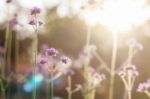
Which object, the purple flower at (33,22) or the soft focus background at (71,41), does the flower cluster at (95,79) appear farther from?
the soft focus background at (71,41)

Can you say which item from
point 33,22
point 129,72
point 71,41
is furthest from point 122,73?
point 71,41

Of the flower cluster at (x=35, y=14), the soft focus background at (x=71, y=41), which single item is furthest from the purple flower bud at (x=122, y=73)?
the soft focus background at (x=71, y=41)

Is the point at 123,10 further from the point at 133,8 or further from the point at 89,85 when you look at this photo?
the point at 89,85

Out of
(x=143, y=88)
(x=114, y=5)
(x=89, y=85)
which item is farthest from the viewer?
(x=114, y=5)

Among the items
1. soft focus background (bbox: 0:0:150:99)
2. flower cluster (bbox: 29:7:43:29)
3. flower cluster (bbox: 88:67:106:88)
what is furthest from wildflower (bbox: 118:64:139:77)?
soft focus background (bbox: 0:0:150:99)

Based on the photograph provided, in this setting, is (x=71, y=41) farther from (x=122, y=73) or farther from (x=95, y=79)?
(x=122, y=73)

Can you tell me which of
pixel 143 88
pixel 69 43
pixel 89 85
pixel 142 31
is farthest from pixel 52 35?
pixel 143 88

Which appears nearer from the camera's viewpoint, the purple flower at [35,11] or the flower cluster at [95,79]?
the purple flower at [35,11]

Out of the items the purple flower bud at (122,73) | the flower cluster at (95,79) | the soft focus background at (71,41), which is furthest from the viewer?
the soft focus background at (71,41)
